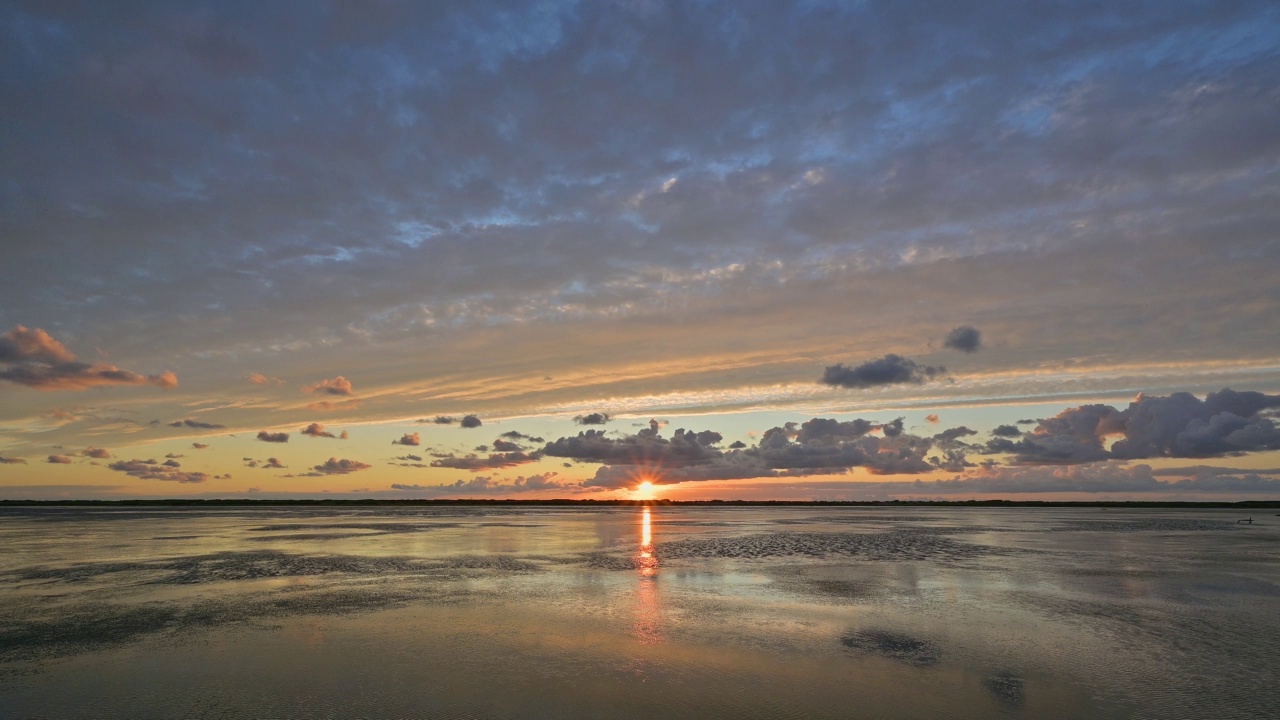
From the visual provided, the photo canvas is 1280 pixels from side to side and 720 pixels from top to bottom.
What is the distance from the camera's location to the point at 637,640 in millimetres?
16516

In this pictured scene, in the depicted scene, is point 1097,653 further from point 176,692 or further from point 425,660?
point 176,692

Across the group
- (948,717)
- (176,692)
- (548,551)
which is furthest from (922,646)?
(548,551)

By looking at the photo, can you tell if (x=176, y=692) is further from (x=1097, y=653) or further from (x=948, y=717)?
(x=1097, y=653)

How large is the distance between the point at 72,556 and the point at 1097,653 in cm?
4453

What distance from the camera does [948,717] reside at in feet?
37.0

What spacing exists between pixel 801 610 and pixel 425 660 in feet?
35.3

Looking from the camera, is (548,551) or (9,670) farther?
(548,551)

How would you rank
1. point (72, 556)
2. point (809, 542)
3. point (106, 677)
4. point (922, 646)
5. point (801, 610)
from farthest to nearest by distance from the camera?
point (809, 542), point (72, 556), point (801, 610), point (922, 646), point (106, 677)

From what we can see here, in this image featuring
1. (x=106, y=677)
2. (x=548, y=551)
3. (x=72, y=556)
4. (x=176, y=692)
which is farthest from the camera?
(x=548, y=551)

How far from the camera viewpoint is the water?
12.1 metres

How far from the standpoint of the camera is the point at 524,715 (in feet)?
37.2

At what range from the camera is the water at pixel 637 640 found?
39.7 feet

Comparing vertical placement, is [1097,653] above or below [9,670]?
below

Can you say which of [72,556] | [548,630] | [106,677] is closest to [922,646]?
[548,630]
